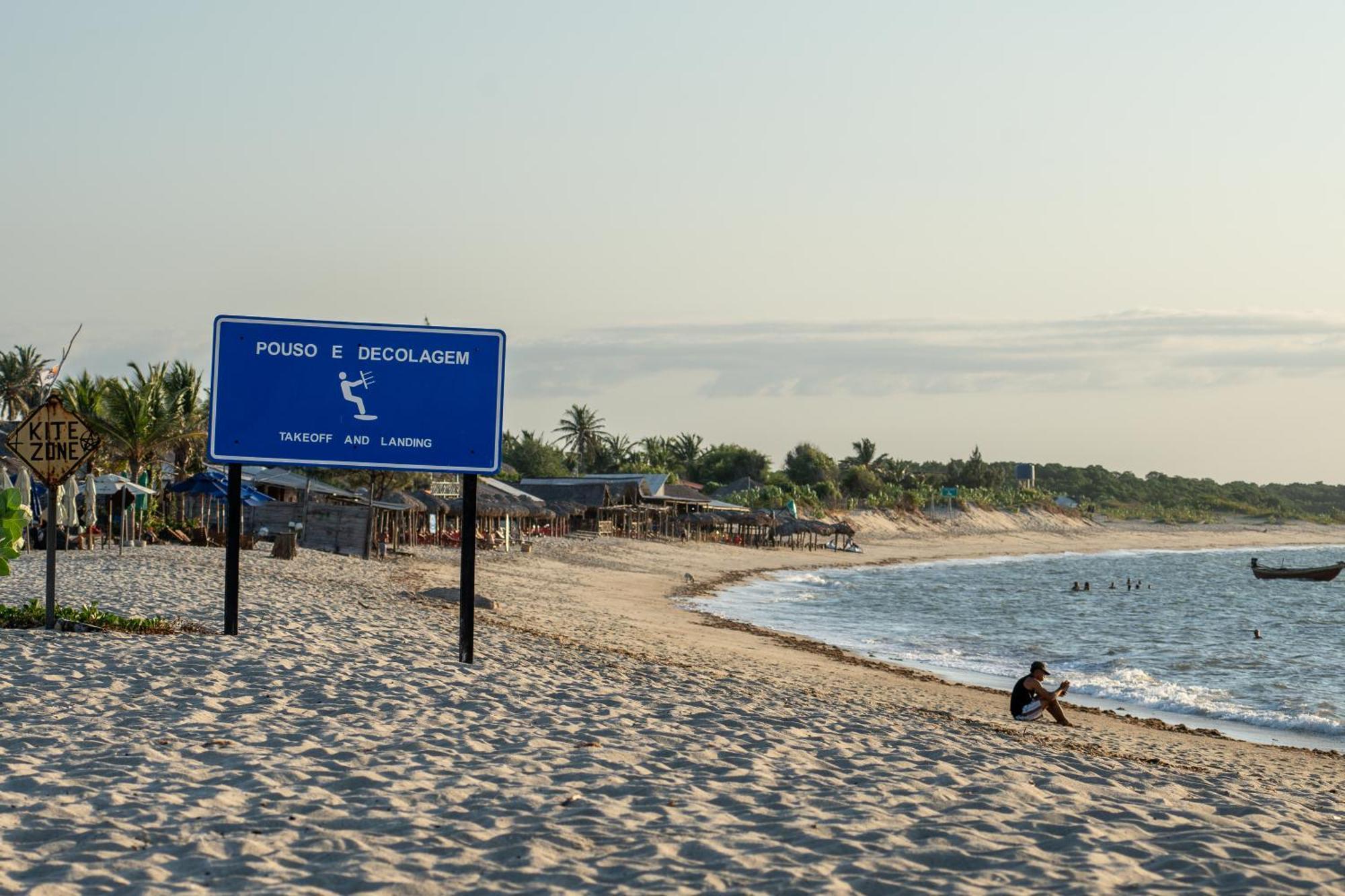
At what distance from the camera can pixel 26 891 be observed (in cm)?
546

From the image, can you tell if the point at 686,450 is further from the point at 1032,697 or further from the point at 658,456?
the point at 1032,697

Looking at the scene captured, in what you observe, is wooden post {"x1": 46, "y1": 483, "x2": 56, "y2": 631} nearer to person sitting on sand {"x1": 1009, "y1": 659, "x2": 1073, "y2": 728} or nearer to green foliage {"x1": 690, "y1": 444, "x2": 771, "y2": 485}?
person sitting on sand {"x1": 1009, "y1": 659, "x2": 1073, "y2": 728}

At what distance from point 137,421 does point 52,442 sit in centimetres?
2596

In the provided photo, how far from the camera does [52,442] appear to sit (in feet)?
45.5

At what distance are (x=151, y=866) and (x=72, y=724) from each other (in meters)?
3.65

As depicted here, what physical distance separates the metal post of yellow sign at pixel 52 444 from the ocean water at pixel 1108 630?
14867mm

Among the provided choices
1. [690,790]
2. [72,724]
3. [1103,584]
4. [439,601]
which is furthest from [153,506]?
[1103,584]

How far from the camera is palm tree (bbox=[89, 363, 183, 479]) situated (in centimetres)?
3806

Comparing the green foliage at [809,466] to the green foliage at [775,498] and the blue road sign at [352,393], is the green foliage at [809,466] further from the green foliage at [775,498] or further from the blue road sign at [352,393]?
the blue road sign at [352,393]

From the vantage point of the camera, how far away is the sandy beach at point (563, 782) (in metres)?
6.09

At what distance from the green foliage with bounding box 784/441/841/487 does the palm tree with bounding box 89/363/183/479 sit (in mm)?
85482

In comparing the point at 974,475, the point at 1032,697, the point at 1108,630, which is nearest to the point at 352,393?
the point at 1032,697

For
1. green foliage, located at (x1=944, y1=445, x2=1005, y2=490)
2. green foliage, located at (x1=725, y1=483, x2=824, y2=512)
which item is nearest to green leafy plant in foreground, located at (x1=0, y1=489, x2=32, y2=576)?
green foliage, located at (x1=725, y1=483, x2=824, y2=512)

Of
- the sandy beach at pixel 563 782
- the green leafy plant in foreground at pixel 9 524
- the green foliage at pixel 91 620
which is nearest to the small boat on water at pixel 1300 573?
the sandy beach at pixel 563 782
